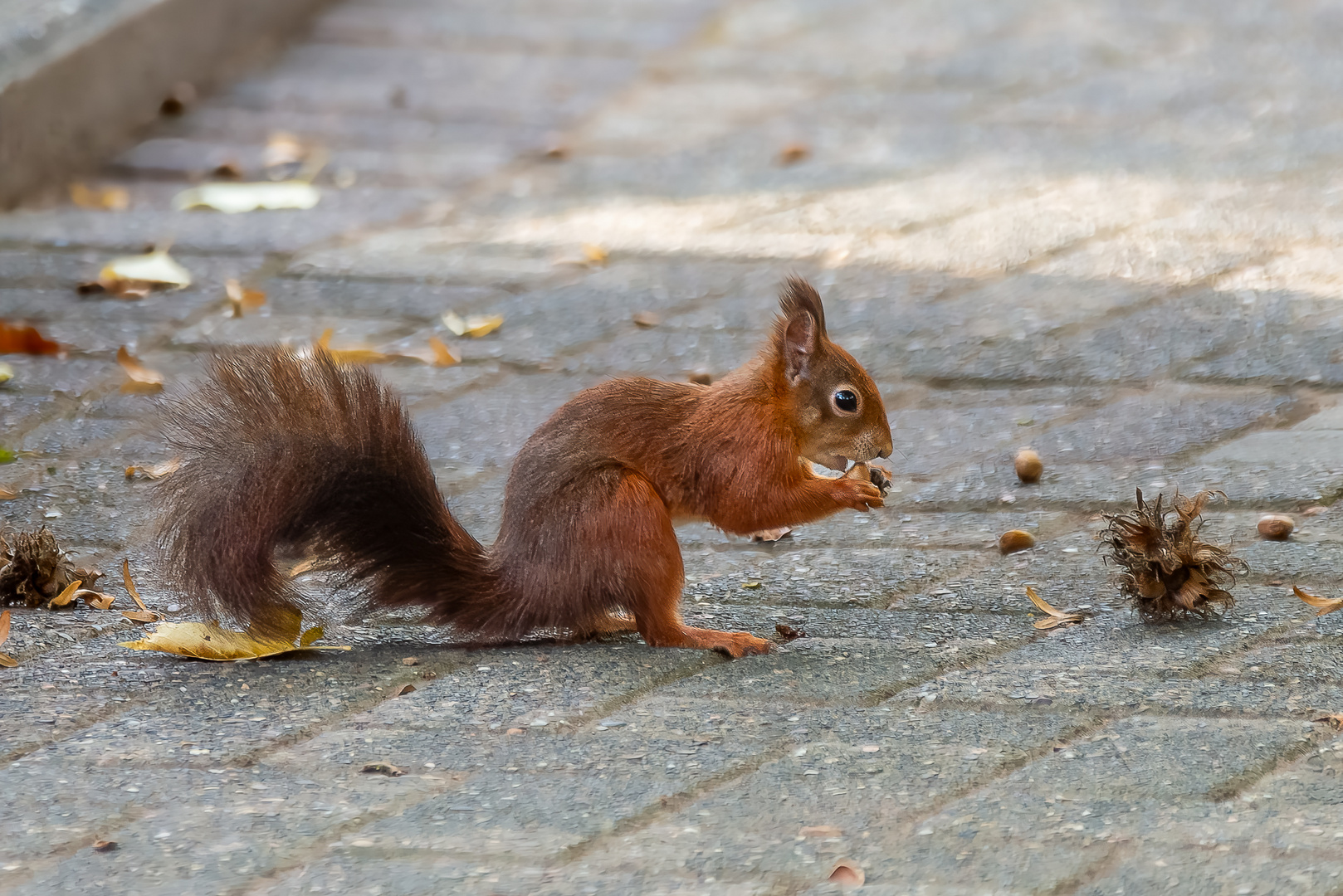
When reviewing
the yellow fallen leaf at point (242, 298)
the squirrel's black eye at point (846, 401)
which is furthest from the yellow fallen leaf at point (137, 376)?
the squirrel's black eye at point (846, 401)

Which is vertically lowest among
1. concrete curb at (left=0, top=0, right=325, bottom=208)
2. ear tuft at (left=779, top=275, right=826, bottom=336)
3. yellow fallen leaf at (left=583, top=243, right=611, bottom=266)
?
ear tuft at (left=779, top=275, right=826, bottom=336)

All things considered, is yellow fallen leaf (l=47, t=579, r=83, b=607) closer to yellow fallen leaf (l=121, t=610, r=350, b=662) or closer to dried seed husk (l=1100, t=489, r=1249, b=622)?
yellow fallen leaf (l=121, t=610, r=350, b=662)

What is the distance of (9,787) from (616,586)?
887 millimetres

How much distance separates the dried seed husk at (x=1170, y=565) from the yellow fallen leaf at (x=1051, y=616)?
9cm

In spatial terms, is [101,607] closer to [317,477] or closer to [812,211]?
[317,477]

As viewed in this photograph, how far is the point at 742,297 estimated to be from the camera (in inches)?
184

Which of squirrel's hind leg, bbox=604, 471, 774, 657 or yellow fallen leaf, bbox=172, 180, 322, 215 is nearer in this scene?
squirrel's hind leg, bbox=604, 471, 774, 657

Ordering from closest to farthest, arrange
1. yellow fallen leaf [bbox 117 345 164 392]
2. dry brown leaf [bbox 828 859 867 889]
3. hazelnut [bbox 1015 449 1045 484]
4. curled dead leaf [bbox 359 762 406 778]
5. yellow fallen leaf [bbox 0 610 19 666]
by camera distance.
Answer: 1. dry brown leaf [bbox 828 859 867 889]
2. curled dead leaf [bbox 359 762 406 778]
3. yellow fallen leaf [bbox 0 610 19 666]
4. hazelnut [bbox 1015 449 1045 484]
5. yellow fallen leaf [bbox 117 345 164 392]

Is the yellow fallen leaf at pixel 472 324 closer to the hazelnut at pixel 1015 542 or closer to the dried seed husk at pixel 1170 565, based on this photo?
the hazelnut at pixel 1015 542

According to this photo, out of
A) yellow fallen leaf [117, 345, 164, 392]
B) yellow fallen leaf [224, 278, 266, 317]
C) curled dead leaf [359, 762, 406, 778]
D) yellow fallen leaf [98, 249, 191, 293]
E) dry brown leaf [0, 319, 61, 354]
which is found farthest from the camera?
yellow fallen leaf [98, 249, 191, 293]

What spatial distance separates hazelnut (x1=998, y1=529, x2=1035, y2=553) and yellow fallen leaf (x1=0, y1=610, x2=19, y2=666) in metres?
1.68

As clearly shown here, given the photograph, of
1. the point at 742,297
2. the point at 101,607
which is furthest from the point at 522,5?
the point at 101,607

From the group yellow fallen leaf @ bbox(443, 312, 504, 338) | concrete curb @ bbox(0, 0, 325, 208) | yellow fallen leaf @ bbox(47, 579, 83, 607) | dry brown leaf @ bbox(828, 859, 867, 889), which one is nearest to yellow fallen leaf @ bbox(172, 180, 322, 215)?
concrete curb @ bbox(0, 0, 325, 208)

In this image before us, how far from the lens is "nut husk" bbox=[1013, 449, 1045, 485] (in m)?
3.46
